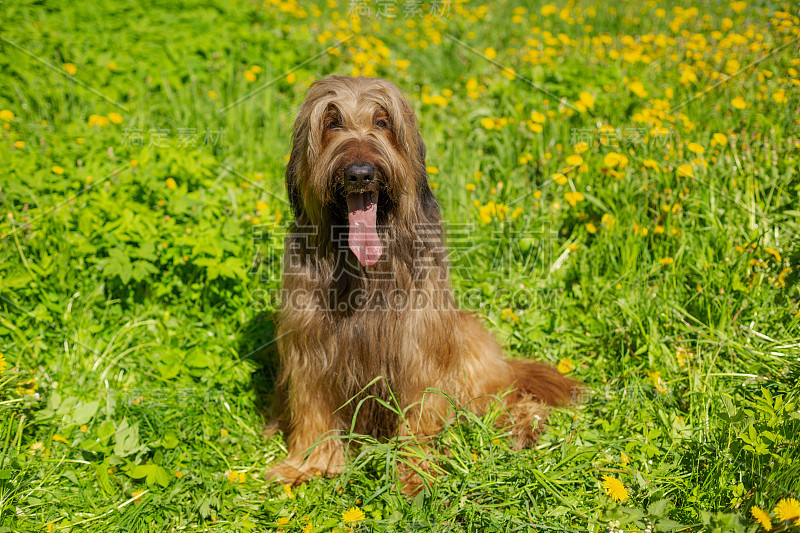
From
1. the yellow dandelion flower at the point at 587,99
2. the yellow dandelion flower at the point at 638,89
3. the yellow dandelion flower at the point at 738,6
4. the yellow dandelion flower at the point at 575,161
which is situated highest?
the yellow dandelion flower at the point at 738,6

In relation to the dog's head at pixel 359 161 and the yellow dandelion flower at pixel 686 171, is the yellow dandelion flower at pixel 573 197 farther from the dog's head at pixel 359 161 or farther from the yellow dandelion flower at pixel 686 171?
the dog's head at pixel 359 161

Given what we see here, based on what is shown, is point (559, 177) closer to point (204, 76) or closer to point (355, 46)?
point (355, 46)

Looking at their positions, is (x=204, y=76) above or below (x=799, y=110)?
→ above

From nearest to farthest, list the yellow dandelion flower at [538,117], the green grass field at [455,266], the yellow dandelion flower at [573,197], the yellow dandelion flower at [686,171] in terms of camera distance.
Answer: the green grass field at [455,266]
the yellow dandelion flower at [686,171]
the yellow dandelion flower at [573,197]
the yellow dandelion flower at [538,117]

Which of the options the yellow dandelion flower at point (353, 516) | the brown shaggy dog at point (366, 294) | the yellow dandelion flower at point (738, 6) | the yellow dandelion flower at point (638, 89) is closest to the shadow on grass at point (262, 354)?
the brown shaggy dog at point (366, 294)

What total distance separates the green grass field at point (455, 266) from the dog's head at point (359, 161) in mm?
1089

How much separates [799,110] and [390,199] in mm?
3546

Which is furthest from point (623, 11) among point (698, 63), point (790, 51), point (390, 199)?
point (390, 199)

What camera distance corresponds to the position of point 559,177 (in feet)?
14.3

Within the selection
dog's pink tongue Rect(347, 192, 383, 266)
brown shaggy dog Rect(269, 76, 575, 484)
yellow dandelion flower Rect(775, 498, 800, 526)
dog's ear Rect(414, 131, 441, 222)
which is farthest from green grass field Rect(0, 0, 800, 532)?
dog's ear Rect(414, 131, 441, 222)

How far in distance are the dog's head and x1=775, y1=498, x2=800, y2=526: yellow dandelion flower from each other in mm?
1807

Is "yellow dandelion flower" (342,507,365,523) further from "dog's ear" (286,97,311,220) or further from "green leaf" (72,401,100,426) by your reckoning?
"green leaf" (72,401,100,426)

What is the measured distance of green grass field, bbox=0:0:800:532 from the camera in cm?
279

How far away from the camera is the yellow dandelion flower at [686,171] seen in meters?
4.00
